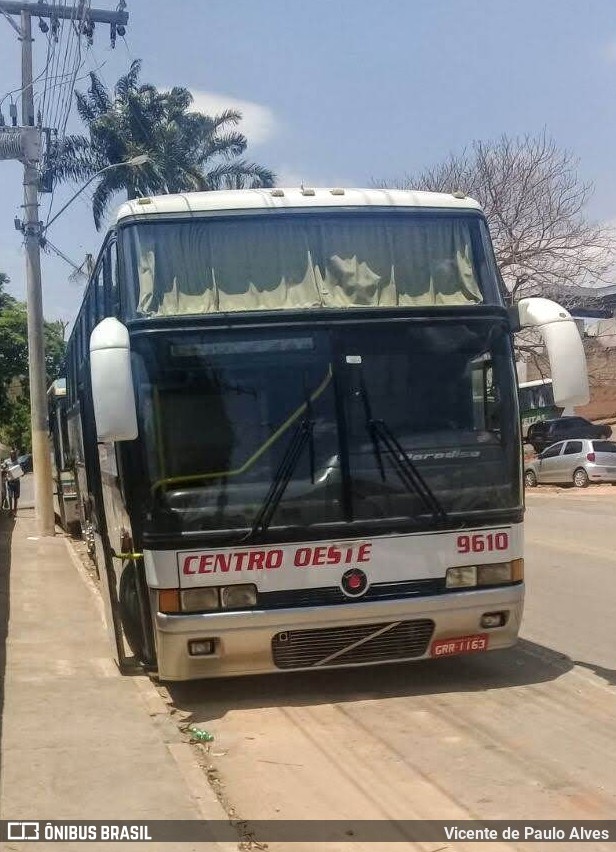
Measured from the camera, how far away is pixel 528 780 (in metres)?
5.24

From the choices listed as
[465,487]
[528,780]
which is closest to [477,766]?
[528,780]

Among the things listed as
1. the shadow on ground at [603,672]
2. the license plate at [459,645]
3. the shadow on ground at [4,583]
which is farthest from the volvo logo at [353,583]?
the shadow on ground at [4,583]

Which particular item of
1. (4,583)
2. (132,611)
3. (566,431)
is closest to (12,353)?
(566,431)

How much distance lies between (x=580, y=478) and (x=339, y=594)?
962 inches

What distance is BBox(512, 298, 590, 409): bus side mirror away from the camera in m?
6.52

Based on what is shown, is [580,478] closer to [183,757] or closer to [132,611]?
[132,611]

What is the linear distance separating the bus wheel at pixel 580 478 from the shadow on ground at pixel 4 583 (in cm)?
1587

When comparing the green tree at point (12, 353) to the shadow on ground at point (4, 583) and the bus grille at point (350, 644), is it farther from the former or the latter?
the bus grille at point (350, 644)

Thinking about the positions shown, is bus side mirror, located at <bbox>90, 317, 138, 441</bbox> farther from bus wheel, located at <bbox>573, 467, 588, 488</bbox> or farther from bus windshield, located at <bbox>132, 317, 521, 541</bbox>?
bus wheel, located at <bbox>573, 467, 588, 488</bbox>

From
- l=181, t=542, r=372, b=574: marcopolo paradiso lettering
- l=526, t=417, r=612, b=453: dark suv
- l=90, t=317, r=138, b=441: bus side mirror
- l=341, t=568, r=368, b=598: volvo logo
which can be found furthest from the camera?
l=526, t=417, r=612, b=453: dark suv

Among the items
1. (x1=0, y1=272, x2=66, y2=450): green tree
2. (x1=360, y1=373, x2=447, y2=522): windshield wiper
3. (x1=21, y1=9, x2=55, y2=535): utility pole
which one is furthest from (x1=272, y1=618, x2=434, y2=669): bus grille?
(x1=0, y1=272, x2=66, y2=450): green tree

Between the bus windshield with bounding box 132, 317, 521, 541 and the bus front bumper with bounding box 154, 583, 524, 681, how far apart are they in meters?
0.53

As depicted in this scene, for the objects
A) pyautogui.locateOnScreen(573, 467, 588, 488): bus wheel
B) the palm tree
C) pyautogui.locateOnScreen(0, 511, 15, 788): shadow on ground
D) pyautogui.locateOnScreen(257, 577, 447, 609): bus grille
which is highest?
the palm tree

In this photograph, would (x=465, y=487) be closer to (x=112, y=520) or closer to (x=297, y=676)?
(x=297, y=676)
